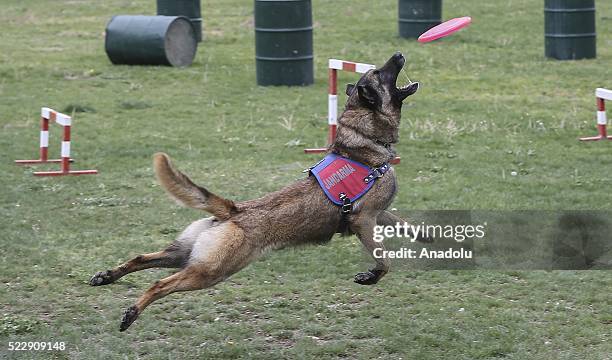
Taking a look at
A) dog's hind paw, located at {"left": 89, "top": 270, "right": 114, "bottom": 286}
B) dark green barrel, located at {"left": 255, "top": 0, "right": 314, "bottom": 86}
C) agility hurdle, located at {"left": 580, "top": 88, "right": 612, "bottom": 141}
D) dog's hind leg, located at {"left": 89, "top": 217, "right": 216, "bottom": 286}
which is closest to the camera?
dog's hind leg, located at {"left": 89, "top": 217, "right": 216, "bottom": 286}

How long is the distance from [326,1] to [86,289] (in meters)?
19.6

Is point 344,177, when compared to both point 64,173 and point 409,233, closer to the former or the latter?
point 409,233

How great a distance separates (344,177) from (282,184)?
4.09 meters

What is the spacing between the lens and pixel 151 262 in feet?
20.9

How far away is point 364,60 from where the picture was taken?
18.7 m

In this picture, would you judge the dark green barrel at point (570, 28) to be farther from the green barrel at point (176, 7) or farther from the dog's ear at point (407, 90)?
the dog's ear at point (407, 90)

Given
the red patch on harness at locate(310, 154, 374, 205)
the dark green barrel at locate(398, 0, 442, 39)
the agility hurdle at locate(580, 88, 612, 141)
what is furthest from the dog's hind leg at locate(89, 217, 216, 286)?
the dark green barrel at locate(398, 0, 442, 39)

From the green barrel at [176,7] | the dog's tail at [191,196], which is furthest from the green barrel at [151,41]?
the dog's tail at [191,196]

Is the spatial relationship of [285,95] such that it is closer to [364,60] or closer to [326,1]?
[364,60]

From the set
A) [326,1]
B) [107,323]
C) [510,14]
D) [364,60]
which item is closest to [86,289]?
[107,323]

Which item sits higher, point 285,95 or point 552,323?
point 285,95

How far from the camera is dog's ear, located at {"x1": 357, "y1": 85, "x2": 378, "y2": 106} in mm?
6828

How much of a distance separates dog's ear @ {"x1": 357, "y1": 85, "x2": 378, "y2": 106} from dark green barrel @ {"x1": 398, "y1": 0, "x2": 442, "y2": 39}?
45.7ft

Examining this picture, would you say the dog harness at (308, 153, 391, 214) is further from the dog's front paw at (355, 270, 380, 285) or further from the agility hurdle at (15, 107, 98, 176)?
the agility hurdle at (15, 107, 98, 176)
